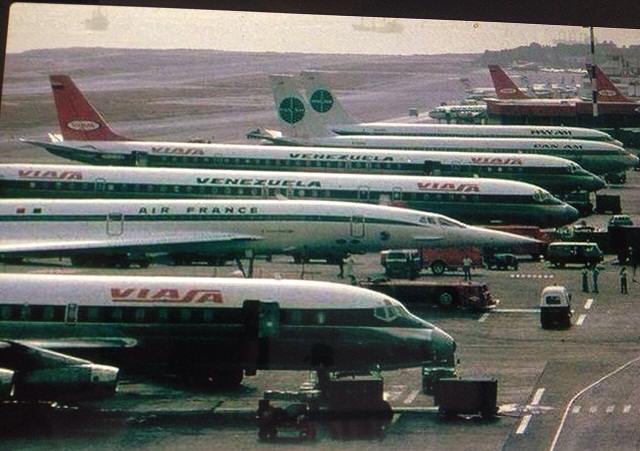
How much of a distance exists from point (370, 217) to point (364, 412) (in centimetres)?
338

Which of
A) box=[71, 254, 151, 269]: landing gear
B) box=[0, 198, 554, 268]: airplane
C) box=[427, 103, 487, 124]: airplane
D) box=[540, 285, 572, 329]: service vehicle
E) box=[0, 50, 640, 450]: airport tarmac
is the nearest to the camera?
box=[0, 50, 640, 450]: airport tarmac

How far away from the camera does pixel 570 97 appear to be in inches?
323

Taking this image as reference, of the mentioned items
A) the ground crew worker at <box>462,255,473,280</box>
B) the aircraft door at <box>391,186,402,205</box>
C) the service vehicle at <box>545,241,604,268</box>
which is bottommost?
the ground crew worker at <box>462,255,473,280</box>

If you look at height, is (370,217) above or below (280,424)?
above

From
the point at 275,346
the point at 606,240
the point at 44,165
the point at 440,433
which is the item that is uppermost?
the point at 44,165

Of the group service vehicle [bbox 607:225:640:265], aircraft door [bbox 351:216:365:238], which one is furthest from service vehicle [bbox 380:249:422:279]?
service vehicle [bbox 607:225:640:265]

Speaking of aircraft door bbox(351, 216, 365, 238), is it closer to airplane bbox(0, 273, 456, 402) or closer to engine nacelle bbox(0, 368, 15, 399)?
airplane bbox(0, 273, 456, 402)

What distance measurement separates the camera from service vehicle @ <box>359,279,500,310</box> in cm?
743

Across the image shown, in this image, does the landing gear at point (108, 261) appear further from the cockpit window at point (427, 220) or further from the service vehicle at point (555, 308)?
the service vehicle at point (555, 308)

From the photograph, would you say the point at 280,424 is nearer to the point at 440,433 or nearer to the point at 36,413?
the point at 440,433

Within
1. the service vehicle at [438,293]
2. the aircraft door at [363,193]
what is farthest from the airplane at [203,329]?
the aircraft door at [363,193]

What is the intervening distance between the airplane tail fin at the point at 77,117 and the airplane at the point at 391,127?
5.07ft

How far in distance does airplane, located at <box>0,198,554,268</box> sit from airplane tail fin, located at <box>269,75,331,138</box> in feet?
3.01

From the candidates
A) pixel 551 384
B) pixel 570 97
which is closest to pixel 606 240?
pixel 570 97
